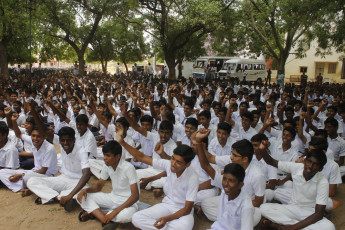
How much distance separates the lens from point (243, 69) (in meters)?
20.6

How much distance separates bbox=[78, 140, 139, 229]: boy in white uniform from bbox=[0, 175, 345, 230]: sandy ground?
5.3 inches

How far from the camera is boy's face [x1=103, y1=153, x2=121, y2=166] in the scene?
3.00 m

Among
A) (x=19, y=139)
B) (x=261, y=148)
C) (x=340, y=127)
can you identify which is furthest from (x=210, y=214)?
(x=340, y=127)

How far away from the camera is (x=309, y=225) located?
2.85 meters

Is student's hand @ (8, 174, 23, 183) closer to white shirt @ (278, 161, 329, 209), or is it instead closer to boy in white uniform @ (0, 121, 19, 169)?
boy in white uniform @ (0, 121, 19, 169)

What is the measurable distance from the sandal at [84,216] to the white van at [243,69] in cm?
1775

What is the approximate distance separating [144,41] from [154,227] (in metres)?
25.8

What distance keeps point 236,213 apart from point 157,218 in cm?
84

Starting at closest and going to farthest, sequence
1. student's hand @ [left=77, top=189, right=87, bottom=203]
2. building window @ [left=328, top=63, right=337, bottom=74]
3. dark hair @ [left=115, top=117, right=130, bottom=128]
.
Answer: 1. student's hand @ [left=77, top=189, right=87, bottom=203]
2. dark hair @ [left=115, top=117, right=130, bottom=128]
3. building window @ [left=328, top=63, right=337, bottom=74]

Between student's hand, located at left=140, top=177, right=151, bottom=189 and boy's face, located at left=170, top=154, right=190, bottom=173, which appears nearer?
boy's face, located at left=170, top=154, right=190, bottom=173

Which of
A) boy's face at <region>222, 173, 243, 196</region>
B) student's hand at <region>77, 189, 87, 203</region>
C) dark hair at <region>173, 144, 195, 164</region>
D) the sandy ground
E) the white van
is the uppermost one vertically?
the white van

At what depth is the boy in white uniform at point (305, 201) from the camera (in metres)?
2.81

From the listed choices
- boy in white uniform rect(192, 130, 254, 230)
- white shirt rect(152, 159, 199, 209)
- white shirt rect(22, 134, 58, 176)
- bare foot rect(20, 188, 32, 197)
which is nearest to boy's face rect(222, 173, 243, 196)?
boy in white uniform rect(192, 130, 254, 230)

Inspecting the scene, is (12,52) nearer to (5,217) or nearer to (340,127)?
(5,217)
